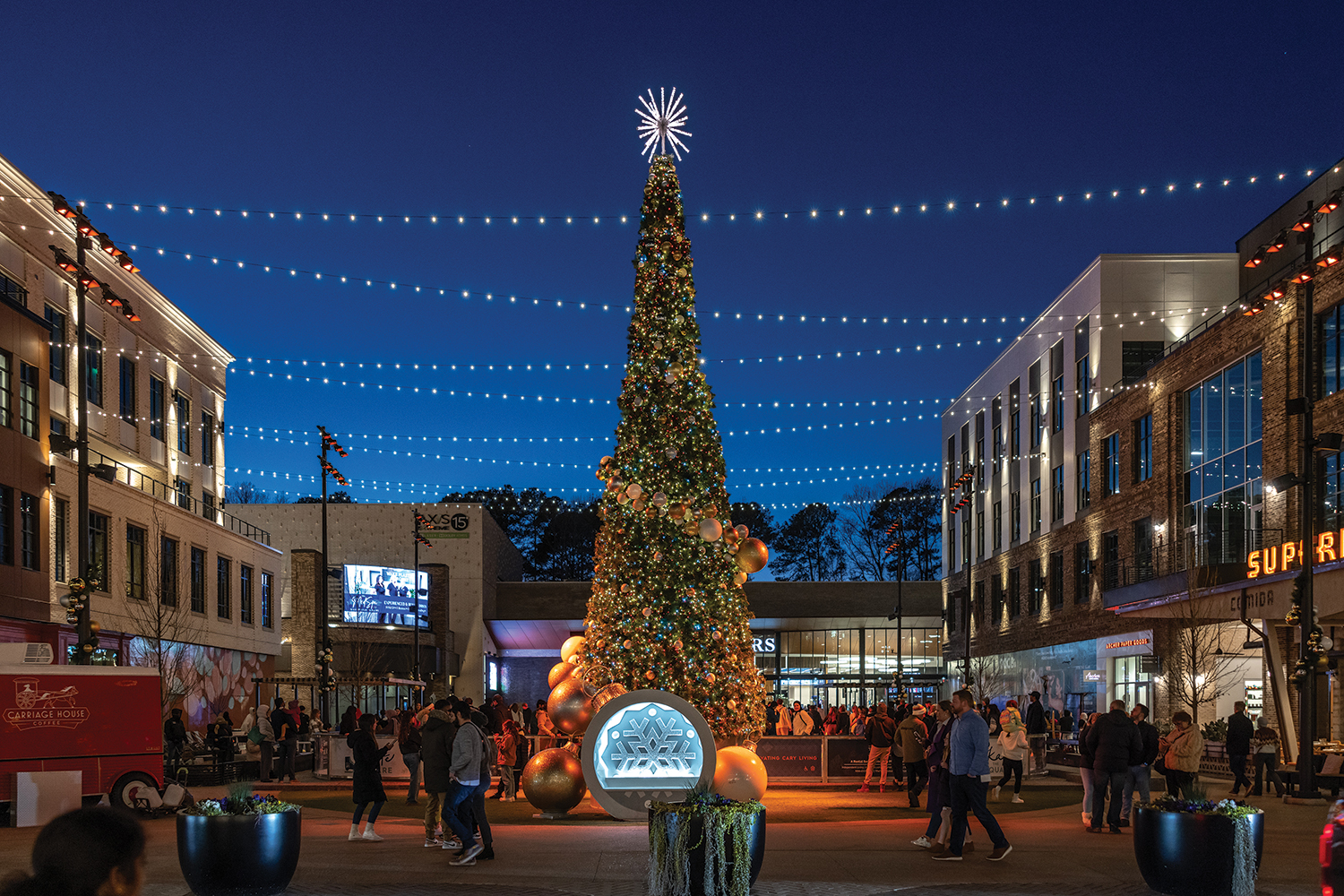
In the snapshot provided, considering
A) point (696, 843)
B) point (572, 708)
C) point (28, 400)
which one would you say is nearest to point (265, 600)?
point (28, 400)

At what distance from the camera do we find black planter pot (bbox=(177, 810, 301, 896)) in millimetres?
10836

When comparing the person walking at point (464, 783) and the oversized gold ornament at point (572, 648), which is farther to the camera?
the oversized gold ornament at point (572, 648)

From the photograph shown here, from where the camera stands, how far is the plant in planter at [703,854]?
10352 mm

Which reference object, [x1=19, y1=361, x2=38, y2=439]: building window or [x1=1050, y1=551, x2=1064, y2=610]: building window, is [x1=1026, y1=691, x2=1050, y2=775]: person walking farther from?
[x1=19, y1=361, x2=38, y2=439]: building window

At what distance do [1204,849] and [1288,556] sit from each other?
17.9m

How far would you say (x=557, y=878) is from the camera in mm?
12531

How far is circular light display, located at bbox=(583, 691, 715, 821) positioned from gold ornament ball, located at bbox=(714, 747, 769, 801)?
0.70 metres

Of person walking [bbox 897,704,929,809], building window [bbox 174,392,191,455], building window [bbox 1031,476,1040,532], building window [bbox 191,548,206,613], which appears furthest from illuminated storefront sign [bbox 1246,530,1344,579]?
building window [bbox 174,392,191,455]

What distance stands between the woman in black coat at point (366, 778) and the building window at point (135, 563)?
22.3m

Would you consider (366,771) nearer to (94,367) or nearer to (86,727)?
(86,727)

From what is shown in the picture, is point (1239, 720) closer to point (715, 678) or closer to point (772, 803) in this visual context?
point (772, 803)

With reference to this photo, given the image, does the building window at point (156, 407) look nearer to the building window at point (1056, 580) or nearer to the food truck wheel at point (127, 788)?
the food truck wheel at point (127, 788)

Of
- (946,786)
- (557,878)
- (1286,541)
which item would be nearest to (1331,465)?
(1286,541)

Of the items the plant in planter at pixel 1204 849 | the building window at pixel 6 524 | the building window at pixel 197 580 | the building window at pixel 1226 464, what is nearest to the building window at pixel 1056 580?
the building window at pixel 1226 464
